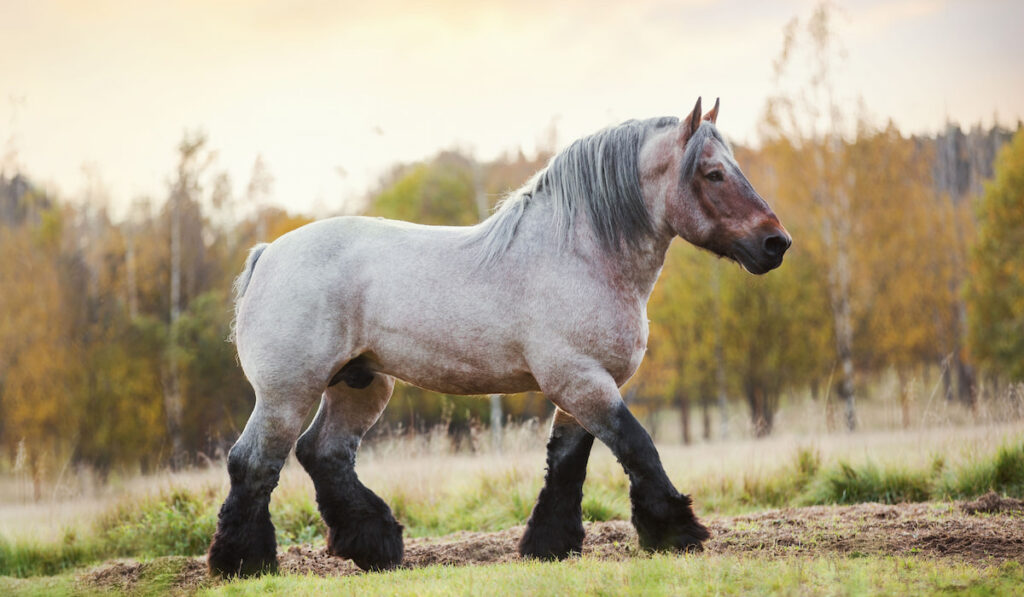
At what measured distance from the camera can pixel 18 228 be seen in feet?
74.1

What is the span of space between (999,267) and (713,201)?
2395cm

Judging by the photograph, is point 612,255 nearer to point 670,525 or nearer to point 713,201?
point 713,201

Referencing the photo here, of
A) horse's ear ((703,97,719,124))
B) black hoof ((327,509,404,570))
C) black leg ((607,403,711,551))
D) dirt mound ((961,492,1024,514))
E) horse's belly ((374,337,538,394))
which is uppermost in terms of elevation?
horse's ear ((703,97,719,124))

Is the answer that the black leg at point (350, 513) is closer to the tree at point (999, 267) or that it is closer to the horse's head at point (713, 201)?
the horse's head at point (713, 201)

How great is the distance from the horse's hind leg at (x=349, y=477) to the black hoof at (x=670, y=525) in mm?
1617

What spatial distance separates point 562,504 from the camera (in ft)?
15.1

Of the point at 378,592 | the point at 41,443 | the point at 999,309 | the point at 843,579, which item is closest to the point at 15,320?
the point at 41,443

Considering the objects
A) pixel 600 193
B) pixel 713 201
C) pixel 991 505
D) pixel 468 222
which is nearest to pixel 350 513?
pixel 600 193

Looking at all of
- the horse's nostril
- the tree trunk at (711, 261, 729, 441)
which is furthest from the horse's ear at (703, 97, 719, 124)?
the tree trunk at (711, 261, 729, 441)

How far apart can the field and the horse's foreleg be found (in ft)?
0.53

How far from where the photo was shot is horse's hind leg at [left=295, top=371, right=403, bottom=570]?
4.75 meters

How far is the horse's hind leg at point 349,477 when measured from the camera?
4.75 meters

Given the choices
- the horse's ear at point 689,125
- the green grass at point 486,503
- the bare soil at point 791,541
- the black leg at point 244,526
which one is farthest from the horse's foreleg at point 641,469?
the green grass at point 486,503

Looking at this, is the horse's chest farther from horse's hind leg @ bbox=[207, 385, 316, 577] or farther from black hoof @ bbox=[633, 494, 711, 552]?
horse's hind leg @ bbox=[207, 385, 316, 577]
